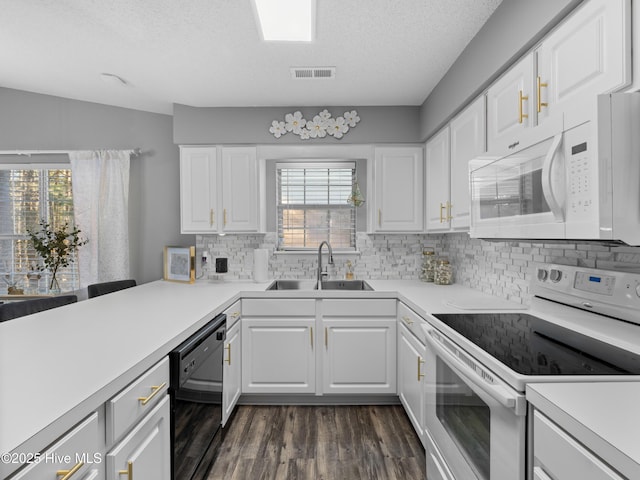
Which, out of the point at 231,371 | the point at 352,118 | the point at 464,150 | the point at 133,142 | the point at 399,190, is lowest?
the point at 231,371

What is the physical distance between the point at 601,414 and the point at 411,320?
56.2 inches

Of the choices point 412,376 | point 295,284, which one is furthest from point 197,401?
point 295,284

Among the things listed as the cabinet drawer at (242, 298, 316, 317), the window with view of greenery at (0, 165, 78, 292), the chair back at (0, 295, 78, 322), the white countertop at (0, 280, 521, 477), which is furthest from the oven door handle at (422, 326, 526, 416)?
the window with view of greenery at (0, 165, 78, 292)

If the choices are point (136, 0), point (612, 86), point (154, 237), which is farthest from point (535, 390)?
point (154, 237)

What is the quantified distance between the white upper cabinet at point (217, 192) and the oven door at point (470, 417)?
1.78 meters

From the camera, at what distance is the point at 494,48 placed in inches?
67.6

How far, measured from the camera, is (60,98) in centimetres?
320

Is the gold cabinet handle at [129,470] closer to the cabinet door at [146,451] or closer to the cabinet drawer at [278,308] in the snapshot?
the cabinet door at [146,451]

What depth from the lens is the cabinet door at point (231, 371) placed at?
212 centimetres

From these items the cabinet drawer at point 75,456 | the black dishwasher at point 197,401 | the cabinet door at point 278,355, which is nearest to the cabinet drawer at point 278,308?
the cabinet door at point 278,355

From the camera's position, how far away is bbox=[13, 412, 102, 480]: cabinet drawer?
70 cm

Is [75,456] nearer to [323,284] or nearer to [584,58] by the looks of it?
[584,58]

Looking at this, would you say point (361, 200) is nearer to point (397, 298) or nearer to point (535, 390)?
point (397, 298)

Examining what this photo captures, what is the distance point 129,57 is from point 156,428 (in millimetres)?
2128
